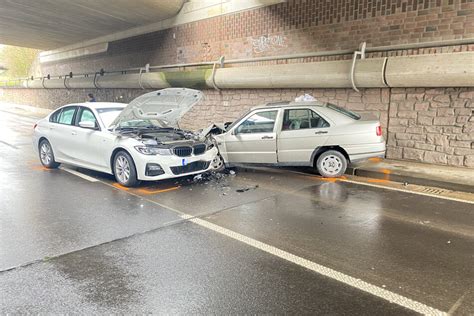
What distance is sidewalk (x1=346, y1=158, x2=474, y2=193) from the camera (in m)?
6.96

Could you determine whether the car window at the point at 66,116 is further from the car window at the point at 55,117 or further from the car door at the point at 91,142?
the car door at the point at 91,142

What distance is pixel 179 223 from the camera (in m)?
5.20

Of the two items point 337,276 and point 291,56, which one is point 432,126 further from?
point 337,276

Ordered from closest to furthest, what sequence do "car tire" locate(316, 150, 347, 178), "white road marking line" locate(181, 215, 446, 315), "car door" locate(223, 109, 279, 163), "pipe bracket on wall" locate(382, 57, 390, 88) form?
1. "white road marking line" locate(181, 215, 446, 315)
2. "car tire" locate(316, 150, 347, 178)
3. "car door" locate(223, 109, 279, 163)
4. "pipe bracket on wall" locate(382, 57, 390, 88)

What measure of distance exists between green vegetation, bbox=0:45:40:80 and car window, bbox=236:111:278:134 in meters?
38.8

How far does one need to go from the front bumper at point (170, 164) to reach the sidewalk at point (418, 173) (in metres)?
3.35

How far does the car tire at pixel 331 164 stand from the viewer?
A: 7809mm

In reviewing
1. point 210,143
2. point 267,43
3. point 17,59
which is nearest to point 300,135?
point 210,143

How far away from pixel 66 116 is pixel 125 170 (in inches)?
101

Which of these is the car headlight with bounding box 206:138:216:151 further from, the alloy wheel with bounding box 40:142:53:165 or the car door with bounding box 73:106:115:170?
the alloy wheel with bounding box 40:142:53:165

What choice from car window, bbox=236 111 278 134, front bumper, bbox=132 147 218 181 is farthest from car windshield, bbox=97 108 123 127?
car window, bbox=236 111 278 134

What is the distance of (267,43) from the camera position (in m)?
11.9

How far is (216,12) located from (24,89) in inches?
1027

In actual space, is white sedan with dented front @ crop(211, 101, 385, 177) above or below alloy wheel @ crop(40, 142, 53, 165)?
above
